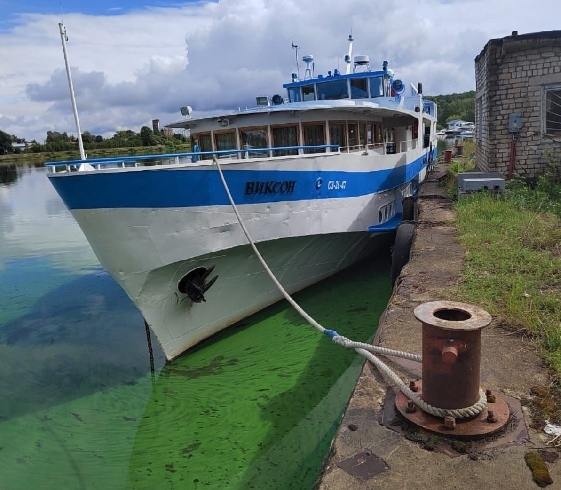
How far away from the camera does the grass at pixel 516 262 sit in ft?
13.0

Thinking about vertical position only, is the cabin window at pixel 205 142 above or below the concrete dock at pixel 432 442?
above

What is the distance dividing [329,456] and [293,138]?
627 centimetres

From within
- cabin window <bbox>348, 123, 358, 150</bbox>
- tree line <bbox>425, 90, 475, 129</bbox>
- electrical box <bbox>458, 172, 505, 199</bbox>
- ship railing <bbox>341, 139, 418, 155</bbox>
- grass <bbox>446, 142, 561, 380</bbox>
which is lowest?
grass <bbox>446, 142, 561, 380</bbox>

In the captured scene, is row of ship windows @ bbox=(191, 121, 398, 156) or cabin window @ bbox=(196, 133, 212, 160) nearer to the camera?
row of ship windows @ bbox=(191, 121, 398, 156)

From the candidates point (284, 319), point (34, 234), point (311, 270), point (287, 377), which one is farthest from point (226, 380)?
point (34, 234)

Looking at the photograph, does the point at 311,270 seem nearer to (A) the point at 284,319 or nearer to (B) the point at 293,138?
(A) the point at 284,319

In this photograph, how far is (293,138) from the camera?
8.14 meters

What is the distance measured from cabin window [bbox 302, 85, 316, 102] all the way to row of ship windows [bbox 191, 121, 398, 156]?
250 centimetres

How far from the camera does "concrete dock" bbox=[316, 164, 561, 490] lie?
2.38m

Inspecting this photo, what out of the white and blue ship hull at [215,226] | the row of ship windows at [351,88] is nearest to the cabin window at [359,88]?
the row of ship windows at [351,88]

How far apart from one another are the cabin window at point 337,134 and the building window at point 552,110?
4989mm

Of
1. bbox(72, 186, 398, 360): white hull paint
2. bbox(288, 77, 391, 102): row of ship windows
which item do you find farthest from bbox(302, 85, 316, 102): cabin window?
bbox(72, 186, 398, 360): white hull paint

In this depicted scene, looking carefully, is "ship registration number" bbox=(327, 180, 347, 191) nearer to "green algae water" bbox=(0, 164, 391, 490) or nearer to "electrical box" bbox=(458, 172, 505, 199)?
"green algae water" bbox=(0, 164, 391, 490)

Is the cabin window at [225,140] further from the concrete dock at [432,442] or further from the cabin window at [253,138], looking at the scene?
the concrete dock at [432,442]
